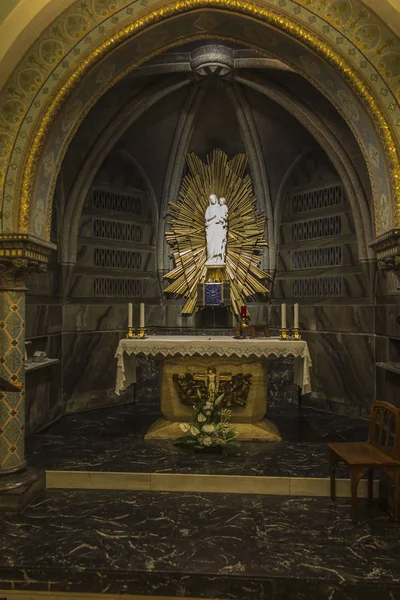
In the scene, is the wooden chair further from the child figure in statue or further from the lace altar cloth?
the child figure in statue

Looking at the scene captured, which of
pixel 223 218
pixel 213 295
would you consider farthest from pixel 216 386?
pixel 223 218

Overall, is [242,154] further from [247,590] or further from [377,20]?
[247,590]

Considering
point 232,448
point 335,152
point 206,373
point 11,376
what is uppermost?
point 335,152

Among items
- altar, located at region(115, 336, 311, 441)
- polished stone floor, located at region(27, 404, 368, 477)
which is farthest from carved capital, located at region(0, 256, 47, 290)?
polished stone floor, located at region(27, 404, 368, 477)

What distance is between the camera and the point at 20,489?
202 inches

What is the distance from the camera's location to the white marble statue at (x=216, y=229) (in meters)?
9.12

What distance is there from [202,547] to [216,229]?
19.6 ft

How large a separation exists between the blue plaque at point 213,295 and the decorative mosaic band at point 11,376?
426 cm

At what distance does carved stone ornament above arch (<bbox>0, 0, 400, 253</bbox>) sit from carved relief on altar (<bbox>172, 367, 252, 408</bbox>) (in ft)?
9.52

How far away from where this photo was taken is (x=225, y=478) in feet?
18.3

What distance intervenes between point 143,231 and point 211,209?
1678mm

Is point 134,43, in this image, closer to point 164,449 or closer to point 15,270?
point 15,270

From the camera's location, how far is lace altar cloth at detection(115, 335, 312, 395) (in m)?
6.80

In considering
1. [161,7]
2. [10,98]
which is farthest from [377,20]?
[10,98]
